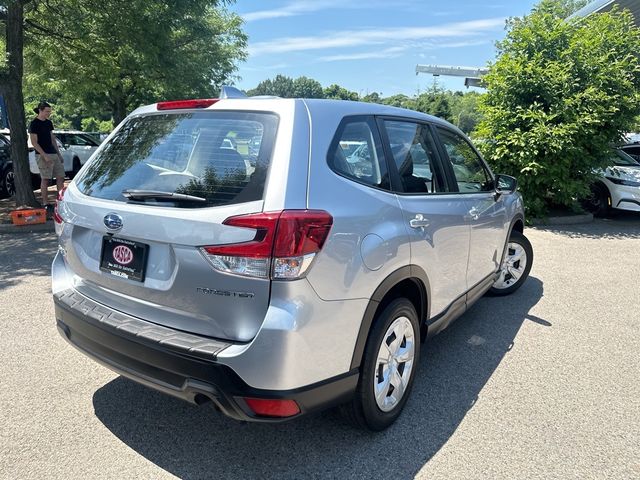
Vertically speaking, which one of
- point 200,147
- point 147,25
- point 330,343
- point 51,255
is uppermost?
point 147,25

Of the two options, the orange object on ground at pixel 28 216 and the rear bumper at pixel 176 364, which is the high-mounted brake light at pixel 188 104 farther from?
the orange object on ground at pixel 28 216

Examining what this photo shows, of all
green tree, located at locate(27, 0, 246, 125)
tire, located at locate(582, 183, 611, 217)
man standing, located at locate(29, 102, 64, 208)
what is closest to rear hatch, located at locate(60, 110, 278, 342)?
green tree, located at locate(27, 0, 246, 125)

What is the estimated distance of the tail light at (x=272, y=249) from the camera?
2.06m

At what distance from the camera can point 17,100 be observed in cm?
859

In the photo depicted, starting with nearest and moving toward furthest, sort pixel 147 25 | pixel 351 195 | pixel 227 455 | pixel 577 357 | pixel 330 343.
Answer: pixel 330 343 → pixel 351 195 → pixel 227 455 → pixel 577 357 → pixel 147 25

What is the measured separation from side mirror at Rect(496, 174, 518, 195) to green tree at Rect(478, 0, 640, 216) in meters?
4.83

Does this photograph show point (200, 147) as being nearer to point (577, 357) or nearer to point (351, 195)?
point (351, 195)

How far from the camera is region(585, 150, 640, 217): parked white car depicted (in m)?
9.91

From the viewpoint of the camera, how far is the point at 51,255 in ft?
21.1

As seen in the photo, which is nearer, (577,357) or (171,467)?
(171,467)

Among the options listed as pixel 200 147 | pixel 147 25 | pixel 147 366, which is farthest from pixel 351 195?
pixel 147 25

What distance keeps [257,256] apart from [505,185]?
3237 millimetres

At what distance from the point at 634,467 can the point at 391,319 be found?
1.50 metres

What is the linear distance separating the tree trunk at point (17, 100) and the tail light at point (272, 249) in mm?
8288
